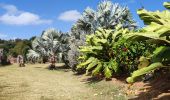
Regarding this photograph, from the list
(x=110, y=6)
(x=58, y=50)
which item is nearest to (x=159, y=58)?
(x=110, y=6)

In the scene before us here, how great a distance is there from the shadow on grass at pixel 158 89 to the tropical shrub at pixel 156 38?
68cm

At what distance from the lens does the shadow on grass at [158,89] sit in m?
9.10

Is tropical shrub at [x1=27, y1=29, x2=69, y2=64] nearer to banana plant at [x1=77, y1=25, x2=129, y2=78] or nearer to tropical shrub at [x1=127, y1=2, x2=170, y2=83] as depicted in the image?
banana plant at [x1=77, y1=25, x2=129, y2=78]

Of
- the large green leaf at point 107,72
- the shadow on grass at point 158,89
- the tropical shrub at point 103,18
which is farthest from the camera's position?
the tropical shrub at point 103,18

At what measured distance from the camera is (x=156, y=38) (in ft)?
28.5

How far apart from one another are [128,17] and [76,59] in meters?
5.64

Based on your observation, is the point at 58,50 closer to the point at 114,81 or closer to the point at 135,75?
the point at 114,81

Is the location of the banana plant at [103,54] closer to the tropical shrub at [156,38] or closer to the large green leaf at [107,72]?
the large green leaf at [107,72]

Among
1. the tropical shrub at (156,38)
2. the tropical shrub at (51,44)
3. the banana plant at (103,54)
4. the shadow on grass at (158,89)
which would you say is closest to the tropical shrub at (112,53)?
the banana plant at (103,54)

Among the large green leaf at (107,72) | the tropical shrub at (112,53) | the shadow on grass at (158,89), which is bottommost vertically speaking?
the shadow on grass at (158,89)

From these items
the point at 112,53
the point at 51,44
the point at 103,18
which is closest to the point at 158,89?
the point at 112,53

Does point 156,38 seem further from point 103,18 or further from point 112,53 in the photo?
point 103,18

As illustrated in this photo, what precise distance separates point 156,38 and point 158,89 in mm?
1626

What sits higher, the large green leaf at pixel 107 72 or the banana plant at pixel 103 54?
the banana plant at pixel 103 54
